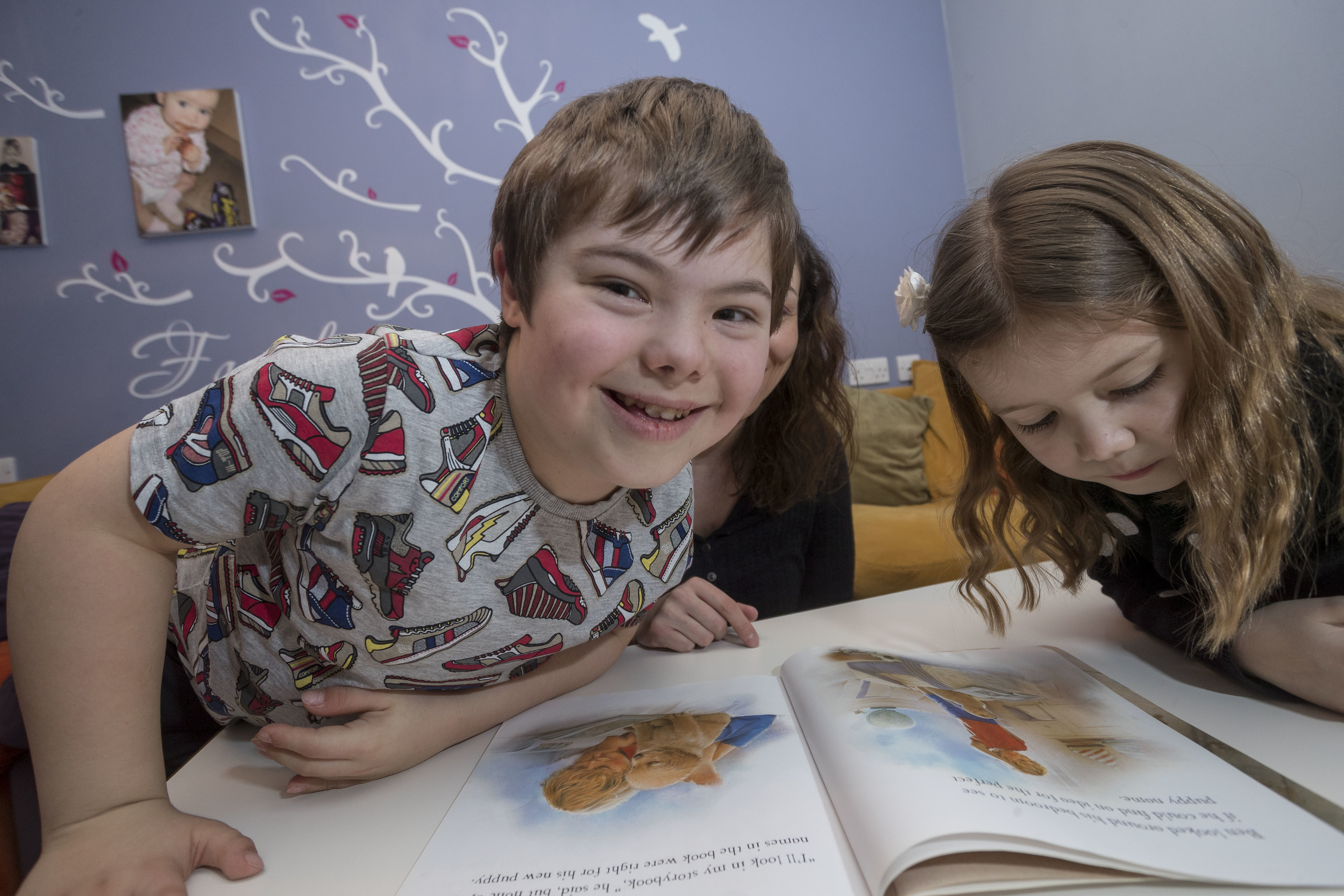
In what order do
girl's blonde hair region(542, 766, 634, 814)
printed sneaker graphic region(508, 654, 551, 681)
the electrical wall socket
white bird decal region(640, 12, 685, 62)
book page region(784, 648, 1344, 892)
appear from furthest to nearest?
the electrical wall socket
white bird decal region(640, 12, 685, 62)
printed sneaker graphic region(508, 654, 551, 681)
girl's blonde hair region(542, 766, 634, 814)
book page region(784, 648, 1344, 892)

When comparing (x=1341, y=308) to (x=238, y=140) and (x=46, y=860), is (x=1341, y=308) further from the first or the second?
(x=238, y=140)

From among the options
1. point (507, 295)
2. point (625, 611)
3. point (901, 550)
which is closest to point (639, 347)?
point (507, 295)


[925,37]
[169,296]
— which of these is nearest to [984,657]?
[169,296]

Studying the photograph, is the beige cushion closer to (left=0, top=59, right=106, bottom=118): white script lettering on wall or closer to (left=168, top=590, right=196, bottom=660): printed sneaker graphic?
(left=168, top=590, right=196, bottom=660): printed sneaker graphic

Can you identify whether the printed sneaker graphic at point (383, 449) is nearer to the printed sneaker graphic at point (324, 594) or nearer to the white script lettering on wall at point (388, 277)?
the printed sneaker graphic at point (324, 594)

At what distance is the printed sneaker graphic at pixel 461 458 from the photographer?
2.01 feet

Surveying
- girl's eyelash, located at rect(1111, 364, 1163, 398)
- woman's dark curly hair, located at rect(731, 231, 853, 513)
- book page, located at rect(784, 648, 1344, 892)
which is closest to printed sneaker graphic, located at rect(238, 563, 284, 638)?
book page, located at rect(784, 648, 1344, 892)

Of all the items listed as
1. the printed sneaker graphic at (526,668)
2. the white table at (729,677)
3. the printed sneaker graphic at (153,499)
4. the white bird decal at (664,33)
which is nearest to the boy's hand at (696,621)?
the white table at (729,677)

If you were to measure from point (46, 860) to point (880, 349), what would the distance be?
9.12ft

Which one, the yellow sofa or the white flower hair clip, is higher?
the white flower hair clip

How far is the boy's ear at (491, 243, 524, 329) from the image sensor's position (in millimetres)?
634

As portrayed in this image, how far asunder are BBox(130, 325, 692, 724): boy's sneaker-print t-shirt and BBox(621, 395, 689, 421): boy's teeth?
0.12 meters

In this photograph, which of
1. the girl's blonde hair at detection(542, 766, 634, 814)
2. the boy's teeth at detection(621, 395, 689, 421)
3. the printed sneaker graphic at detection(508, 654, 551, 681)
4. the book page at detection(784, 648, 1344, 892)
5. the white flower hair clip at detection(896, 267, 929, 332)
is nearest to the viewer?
the book page at detection(784, 648, 1344, 892)

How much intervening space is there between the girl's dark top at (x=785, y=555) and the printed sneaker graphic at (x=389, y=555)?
1.63ft
